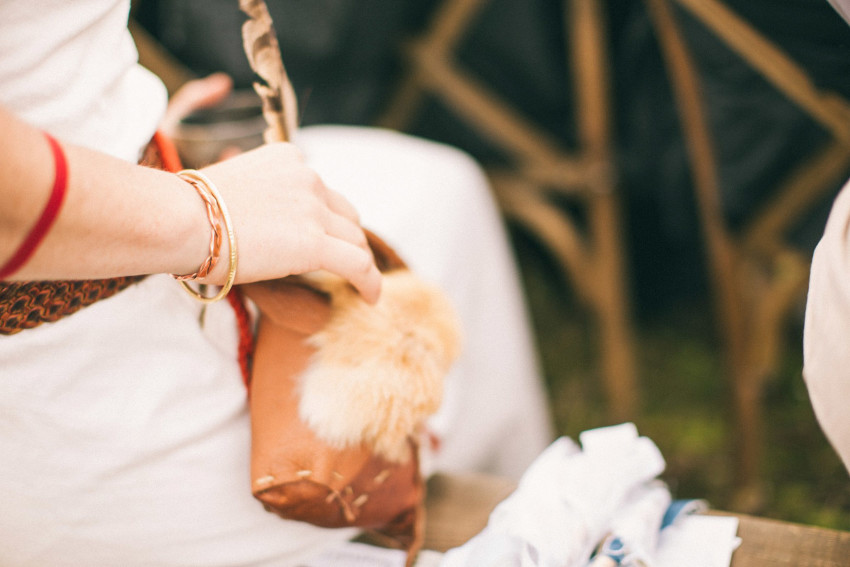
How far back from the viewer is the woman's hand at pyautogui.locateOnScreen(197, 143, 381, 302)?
0.50 meters

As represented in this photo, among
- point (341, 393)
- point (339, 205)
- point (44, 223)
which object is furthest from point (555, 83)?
point (44, 223)

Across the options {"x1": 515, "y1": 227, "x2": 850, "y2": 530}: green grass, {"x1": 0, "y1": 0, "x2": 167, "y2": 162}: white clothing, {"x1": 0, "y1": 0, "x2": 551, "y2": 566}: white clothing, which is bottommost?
{"x1": 515, "y1": 227, "x2": 850, "y2": 530}: green grass

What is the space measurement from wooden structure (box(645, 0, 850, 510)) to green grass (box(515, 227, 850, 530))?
9 centimetres

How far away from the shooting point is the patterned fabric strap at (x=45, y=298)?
490 mm

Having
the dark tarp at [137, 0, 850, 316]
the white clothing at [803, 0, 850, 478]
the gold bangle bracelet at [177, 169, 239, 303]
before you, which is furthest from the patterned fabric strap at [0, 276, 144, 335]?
the dark tarp at [137, 0, 850, 316]

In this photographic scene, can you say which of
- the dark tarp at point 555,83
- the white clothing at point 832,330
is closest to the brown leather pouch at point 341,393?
the white clothing at point 832,330

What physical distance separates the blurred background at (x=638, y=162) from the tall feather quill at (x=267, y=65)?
1.59 ft

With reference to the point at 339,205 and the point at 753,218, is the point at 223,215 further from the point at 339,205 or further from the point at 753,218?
the point at 753,218

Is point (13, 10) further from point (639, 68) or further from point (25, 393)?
point (639, 68)

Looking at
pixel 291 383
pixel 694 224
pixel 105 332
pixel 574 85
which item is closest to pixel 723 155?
pixel 694 224

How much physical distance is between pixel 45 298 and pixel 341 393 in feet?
0.78

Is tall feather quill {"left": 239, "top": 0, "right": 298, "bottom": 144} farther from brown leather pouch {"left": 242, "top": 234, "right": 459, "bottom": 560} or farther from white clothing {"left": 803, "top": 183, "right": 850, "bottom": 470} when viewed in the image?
white clothing {"left": 803, "top": 183, "right": 850, "bottom": 470}

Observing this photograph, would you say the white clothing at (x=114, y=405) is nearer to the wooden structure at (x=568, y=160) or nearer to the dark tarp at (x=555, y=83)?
the dark tarp at (x=555, y=83)

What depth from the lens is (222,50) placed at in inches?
52.7
